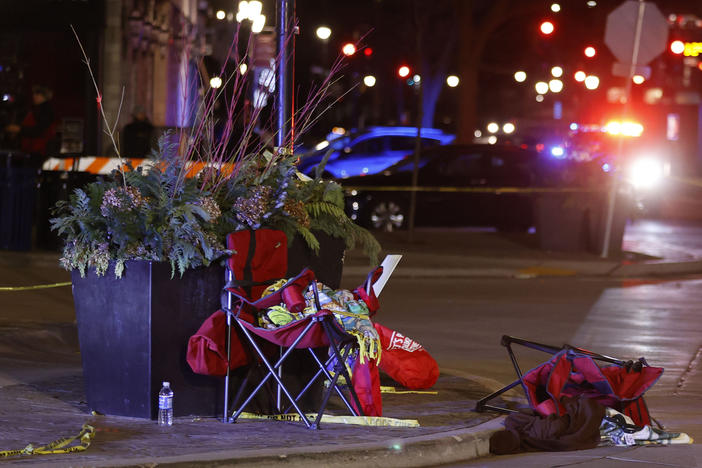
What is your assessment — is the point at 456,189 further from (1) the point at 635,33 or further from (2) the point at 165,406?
(2) the point at 165,406

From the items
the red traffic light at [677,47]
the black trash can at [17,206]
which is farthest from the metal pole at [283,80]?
the red traffic light at [677,47]

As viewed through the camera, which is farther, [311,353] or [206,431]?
[311,353]

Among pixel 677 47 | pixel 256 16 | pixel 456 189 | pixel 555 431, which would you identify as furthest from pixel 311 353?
pixel 677 47

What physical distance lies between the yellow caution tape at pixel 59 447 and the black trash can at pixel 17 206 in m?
10.4

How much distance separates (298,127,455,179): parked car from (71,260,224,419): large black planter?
16.8 metres

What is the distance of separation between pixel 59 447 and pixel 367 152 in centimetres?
1954

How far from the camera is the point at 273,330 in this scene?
7.23 m

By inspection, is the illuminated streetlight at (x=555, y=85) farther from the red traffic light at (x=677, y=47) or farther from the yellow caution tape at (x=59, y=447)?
the yellow caution tape at (x=59, y=447)

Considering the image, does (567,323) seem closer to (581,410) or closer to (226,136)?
(581,410)

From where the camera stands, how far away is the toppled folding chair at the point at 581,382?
25.2 ft

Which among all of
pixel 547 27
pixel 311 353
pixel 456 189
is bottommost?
pixel 311 353

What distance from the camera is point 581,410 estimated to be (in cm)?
761

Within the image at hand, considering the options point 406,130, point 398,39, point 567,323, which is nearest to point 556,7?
point 406,130

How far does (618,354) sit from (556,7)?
18.5 m
